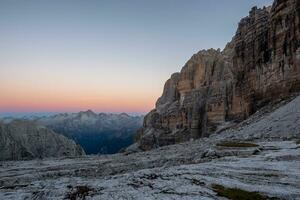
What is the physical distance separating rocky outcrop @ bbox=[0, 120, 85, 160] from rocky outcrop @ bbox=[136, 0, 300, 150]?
38.2 meters

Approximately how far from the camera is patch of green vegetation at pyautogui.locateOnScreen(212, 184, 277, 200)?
1995 centimetres

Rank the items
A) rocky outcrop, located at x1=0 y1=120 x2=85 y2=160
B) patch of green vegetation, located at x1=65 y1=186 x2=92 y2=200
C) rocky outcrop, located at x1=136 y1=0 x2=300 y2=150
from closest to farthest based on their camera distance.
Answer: patch of green vegetation, located at x1=65 y1=186 x2=92 y2=200 → rocky outcrop, located at x1=136 y1=0 x2=300 y2=150 → rocky outcrop, located at x1=0 y1=120 x2=85 y2=160

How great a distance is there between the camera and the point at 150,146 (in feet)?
491

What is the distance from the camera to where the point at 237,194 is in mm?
20688

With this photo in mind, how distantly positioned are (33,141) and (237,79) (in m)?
86.2

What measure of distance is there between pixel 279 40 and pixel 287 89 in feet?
49.2

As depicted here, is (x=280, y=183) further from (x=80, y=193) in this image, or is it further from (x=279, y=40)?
(x=279, y=40)

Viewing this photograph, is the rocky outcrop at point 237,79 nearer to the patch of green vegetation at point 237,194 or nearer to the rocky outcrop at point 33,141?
the rocky outcrop at point 33,141

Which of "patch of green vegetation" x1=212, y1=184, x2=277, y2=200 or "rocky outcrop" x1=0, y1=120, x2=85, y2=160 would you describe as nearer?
"patch of green vegetation" x1=212, y1=184, x2=277, y2=200

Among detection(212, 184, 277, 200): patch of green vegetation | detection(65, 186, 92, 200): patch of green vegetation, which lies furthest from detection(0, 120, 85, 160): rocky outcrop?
detection(212, 184, 277, 200): patch of green vegetation

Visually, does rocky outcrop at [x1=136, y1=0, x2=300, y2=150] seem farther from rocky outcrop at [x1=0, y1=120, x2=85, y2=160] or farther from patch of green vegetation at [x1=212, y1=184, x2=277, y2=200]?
patch of green vegetation at [x1=212, y1=184, x2=277, y2=200]

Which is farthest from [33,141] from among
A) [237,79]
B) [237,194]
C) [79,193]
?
[237,194]

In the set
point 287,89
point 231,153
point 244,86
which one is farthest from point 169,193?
point 244,86

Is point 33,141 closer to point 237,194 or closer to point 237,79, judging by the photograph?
point 237,79
